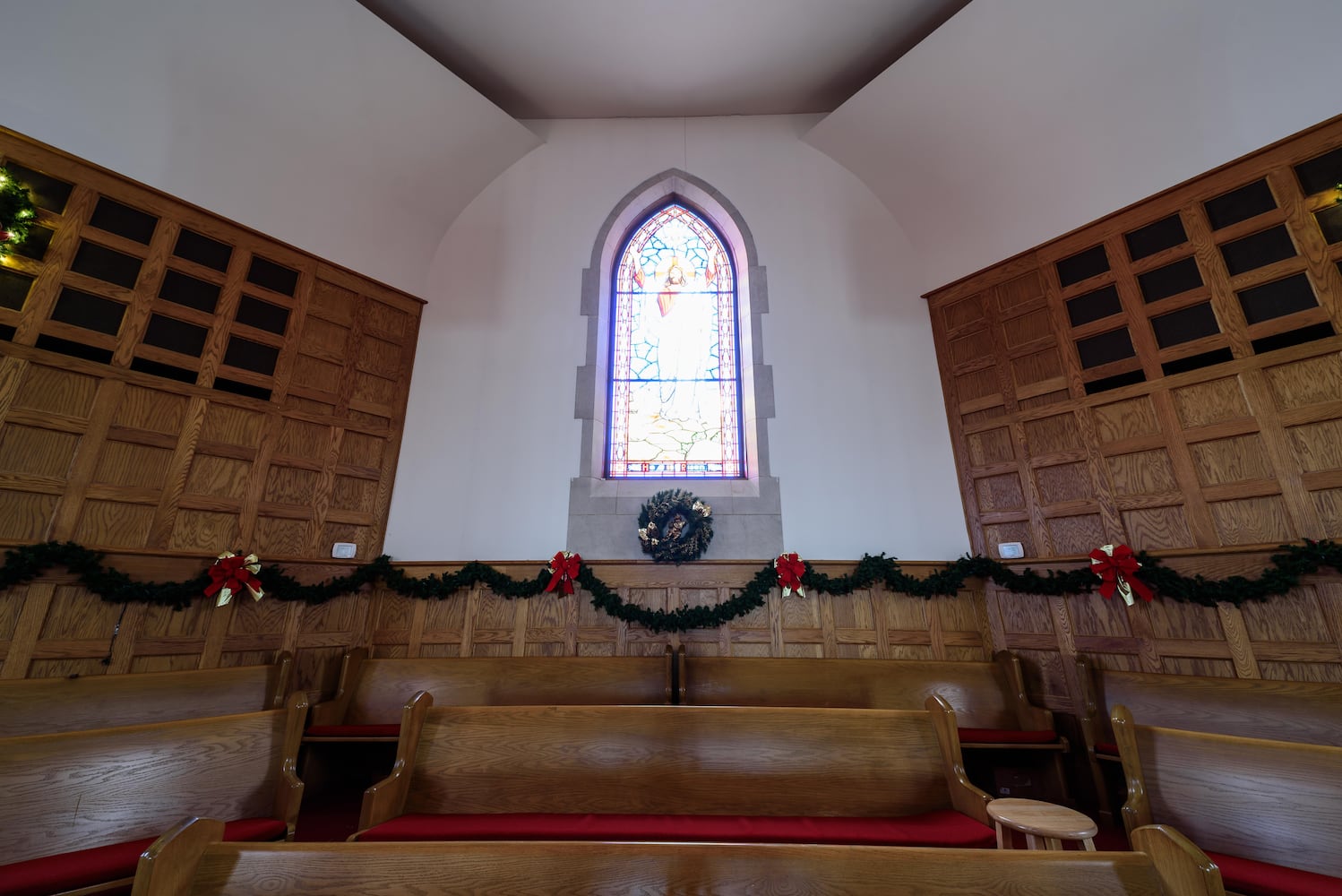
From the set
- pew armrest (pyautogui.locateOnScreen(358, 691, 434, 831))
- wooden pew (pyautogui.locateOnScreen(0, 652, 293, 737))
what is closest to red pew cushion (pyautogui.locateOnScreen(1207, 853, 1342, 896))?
pew armrest (pyautogui.locateOnScreen(358, 691, 434, 831))

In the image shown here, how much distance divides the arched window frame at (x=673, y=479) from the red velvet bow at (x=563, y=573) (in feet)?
0.71

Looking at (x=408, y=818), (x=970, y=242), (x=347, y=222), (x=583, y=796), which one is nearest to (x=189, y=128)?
(x=347, y=222)

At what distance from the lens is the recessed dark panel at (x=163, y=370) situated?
424cm

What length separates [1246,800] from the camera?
7.39 feet

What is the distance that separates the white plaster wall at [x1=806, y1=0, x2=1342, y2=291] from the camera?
398 cm

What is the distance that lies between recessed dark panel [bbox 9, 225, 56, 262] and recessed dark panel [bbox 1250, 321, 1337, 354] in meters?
9.16

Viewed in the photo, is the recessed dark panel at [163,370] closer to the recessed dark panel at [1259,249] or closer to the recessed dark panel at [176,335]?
the recessed dark panel at [176,335]

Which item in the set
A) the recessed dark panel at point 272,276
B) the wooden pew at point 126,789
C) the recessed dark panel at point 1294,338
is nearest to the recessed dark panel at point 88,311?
Result: the recessed dark panel at point 272,276

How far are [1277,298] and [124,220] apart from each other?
9.06 m

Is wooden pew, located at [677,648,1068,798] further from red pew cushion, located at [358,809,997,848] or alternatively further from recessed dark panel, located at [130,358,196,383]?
recessed dark panel, located at [130,358,196,383]

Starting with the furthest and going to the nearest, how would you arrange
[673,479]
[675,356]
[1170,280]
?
[675,356], [673,479], [1170,280]

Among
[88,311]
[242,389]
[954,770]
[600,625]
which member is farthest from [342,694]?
[954,770]

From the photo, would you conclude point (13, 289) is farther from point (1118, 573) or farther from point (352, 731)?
point (1118, 573)

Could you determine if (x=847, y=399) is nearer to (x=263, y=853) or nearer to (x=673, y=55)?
(x=673, y=55)
